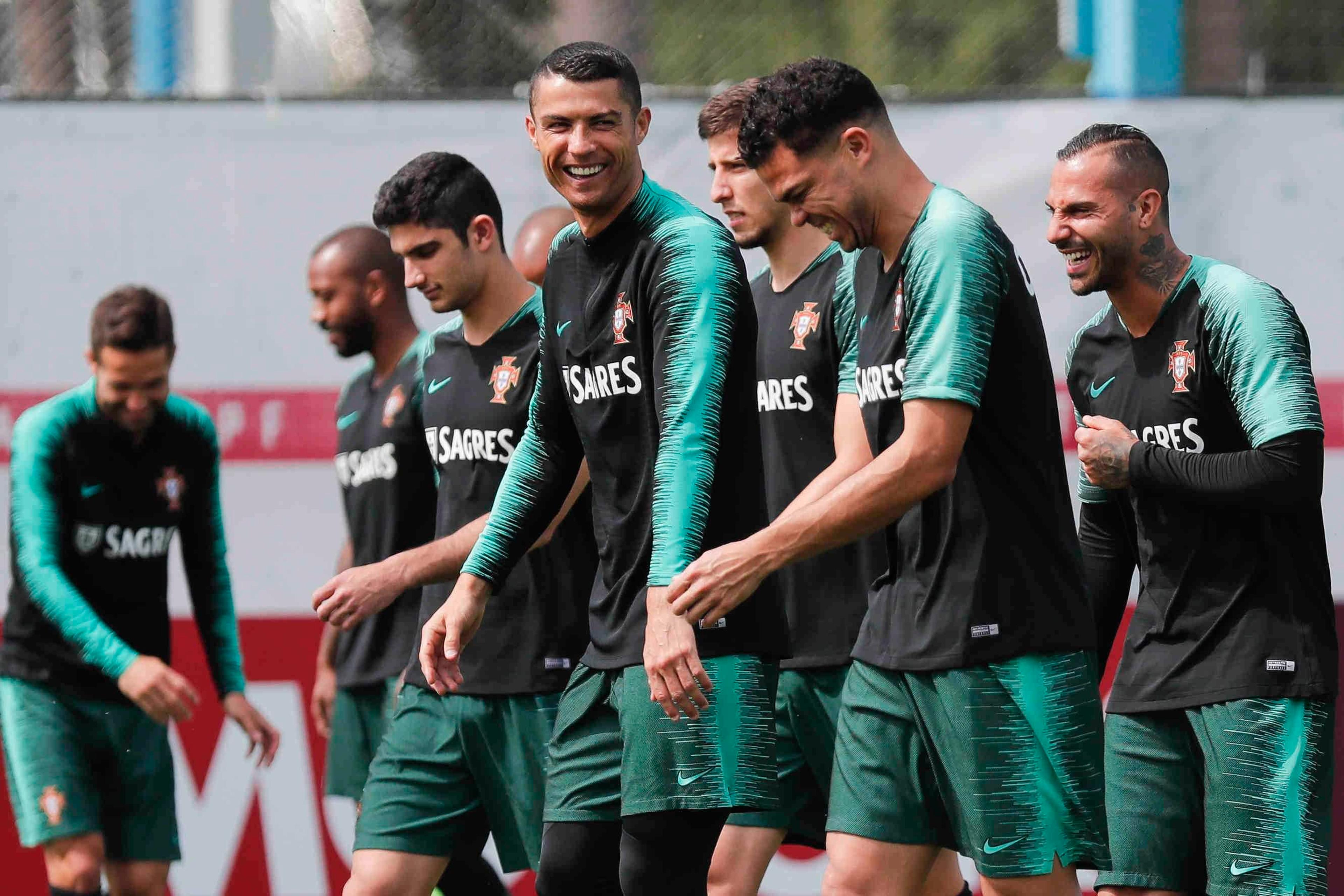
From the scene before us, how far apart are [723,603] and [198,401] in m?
3.13

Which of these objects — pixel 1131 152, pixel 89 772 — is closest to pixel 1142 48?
→ pixel 1131 152

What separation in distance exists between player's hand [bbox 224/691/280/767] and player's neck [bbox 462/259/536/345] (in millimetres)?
1366

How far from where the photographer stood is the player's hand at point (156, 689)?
450cm

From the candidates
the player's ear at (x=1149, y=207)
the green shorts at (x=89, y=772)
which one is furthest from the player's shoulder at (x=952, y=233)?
the green shorts at (x=89, y=772)

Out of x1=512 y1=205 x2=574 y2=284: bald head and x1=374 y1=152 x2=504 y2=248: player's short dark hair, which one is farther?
x1=512 y1=205 x2=574 y2=284: bald head

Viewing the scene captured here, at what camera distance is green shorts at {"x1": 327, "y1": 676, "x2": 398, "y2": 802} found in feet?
15.9

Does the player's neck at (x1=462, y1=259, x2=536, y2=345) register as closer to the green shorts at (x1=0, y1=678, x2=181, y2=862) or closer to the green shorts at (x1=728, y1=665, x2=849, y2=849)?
the green shorts at (x1=728, y1=665, x2=849, y2=849)

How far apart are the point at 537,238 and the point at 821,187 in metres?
2.32

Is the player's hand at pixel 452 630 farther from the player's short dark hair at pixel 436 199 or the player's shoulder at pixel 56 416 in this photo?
the player's shoulder at pixel 56 416

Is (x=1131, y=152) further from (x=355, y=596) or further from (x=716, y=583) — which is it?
(x=355, y=596)

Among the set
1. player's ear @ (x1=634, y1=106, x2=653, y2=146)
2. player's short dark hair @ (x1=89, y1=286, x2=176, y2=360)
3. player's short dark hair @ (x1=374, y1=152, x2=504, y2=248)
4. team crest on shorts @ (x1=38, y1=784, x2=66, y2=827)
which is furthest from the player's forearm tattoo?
team crest on shorts @ (x1=38, y1=784, x2=66, y2=827)

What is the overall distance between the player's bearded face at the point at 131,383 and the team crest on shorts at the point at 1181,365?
2.87m

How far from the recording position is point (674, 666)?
2.78 m

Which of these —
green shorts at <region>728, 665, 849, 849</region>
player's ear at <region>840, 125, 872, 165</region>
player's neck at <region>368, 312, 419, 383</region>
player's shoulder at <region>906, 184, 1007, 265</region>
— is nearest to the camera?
player's shoulder at <region>906, 184, 1007, 265</region>
